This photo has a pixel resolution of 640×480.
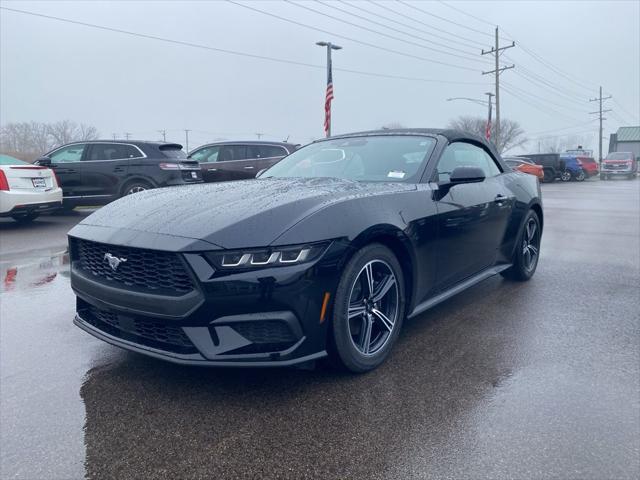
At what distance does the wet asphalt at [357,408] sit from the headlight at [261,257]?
2.46 feet

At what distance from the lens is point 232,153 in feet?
42.7

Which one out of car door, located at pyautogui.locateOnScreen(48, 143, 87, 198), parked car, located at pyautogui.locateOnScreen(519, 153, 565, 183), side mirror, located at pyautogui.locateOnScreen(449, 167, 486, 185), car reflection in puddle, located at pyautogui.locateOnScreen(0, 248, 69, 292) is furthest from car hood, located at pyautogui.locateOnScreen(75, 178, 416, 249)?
parked car, located at pyautogui.locateOnScreen(519, 153, 565, 183)

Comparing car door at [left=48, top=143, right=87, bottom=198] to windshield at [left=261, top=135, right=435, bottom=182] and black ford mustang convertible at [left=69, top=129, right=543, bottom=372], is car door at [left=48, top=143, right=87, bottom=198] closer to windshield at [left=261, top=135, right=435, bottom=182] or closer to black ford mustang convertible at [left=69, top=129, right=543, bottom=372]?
windshield at [left=261, top=135, right=435, bottom=182]

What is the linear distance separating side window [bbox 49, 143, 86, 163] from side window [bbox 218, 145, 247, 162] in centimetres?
335

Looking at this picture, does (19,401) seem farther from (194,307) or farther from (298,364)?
(298,364)

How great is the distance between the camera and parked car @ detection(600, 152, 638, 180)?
36656mm

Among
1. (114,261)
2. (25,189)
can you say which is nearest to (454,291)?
(114,261)

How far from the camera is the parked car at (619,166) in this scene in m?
36.7

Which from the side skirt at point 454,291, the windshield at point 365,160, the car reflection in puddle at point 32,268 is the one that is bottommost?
the car reflection in puddle at point 32,268

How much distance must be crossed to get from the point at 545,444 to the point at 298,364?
118 cm

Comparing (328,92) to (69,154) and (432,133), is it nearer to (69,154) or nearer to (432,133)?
(69,154)

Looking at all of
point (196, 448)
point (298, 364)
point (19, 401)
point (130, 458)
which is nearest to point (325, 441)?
point (298, 364)

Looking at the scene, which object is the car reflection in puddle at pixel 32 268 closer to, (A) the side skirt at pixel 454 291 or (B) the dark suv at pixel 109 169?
(B) the dark suv at pixel 109 169

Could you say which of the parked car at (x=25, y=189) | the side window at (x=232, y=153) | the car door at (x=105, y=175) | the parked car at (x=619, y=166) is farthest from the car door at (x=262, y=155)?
the parked car at (x=619, y=166)
